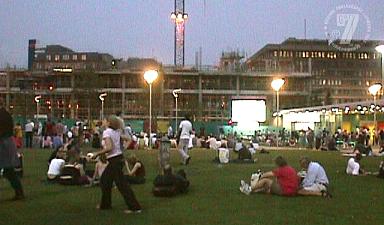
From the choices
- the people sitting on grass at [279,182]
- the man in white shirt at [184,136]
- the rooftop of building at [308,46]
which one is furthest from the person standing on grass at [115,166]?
the rooftop of building at [308,46]

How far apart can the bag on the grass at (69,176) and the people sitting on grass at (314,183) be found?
5.54m

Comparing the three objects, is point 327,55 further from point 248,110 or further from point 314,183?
point 314,183

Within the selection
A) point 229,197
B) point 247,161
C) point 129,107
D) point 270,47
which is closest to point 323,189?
point 229,197

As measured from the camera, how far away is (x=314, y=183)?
1415 cm

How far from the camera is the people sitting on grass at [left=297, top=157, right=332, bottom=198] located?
546 inches

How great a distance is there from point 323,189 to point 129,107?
89591 millimetres

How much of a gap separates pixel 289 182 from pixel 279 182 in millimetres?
235

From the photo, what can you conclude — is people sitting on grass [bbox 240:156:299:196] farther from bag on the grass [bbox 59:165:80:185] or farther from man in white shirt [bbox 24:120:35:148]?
man in white shirt [bbox 24:120:35:148]

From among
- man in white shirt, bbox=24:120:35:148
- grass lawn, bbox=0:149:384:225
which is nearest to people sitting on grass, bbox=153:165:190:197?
grass lawn, bbox=0:149:384:225

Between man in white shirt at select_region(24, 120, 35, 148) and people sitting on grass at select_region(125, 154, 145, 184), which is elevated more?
man in white shirt at select_region(24, 120, 35, 148)

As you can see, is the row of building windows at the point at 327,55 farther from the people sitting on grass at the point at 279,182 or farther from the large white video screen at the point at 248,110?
the people sitting on grass at the point at 279,182

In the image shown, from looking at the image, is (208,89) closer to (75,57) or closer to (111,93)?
(111,93)

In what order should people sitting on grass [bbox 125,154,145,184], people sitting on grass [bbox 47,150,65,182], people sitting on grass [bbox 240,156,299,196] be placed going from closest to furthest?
people sitting on grass [bbox 240,156,299,196] < people sitting on grass [bbox 125,154,145,184] < people sitting on grass [bbox 47,150,65,182]

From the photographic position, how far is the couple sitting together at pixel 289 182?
13773mm
